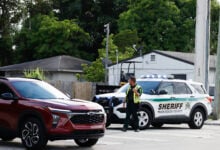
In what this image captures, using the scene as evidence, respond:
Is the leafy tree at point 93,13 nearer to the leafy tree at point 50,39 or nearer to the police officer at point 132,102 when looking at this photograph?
the leafy tree at point 50,39

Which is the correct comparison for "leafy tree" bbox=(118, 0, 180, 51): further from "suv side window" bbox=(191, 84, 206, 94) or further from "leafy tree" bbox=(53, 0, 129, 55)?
"suv side window" bbox=(191, 84, 206, 94)

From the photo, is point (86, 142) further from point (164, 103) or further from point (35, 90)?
point (164, 103)

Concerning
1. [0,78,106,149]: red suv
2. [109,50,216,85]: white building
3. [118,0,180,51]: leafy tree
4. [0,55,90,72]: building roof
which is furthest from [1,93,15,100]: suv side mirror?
[118,0,180,51]: leafy tree

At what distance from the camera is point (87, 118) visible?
1242cm

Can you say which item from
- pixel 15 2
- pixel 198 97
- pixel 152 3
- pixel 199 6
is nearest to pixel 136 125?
pixel 198 97

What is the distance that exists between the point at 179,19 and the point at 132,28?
198 inches

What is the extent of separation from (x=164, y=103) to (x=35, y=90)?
7172mm

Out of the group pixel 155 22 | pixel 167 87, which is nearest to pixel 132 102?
pixel 167 87

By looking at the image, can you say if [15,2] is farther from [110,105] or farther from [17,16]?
[110,105]

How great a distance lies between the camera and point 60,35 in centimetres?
6197

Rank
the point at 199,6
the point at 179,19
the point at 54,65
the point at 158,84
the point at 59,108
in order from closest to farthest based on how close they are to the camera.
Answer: the point at 59,108 → the point at 158,84 → the point at 199,6 → the point at 54,65 → the point at 179,19

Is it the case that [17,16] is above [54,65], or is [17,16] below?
above

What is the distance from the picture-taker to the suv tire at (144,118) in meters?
18.9

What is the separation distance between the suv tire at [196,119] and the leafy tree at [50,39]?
4135 cm
